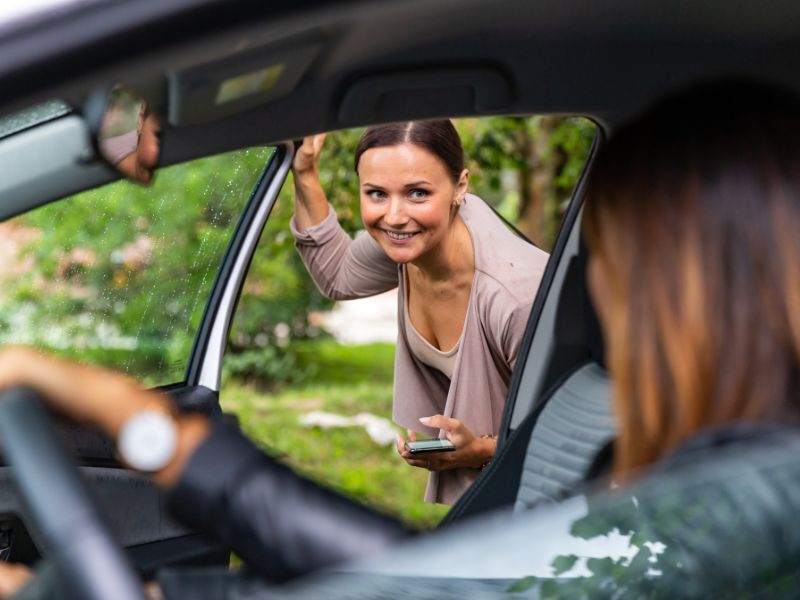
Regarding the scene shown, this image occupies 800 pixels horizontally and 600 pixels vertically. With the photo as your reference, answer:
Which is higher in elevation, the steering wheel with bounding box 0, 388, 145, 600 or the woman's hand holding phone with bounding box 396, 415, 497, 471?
the woman's hand holding phone with bounding box 396, 415, 497, 471

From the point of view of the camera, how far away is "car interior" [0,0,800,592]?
121 centimetres

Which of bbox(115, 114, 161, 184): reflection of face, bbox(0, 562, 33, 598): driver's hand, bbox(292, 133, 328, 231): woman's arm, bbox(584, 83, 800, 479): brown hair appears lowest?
bbox(0, 562, 33, 598): driver's hand

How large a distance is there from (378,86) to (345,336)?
854 cm

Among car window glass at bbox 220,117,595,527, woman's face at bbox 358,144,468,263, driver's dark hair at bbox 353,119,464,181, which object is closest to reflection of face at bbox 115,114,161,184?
driver's dark hair at bbox 353,119,464,181

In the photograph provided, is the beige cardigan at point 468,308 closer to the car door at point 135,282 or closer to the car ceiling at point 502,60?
the car door at point 135,282

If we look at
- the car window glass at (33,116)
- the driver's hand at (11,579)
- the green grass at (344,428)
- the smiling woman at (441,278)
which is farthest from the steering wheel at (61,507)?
the green grass at (344,428)

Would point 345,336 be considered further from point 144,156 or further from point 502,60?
point 144,156

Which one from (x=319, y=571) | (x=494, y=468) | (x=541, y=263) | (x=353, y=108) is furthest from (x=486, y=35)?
(x=319, y=571)

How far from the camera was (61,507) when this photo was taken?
1279 millimetres

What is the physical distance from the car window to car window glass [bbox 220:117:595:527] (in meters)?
0.38

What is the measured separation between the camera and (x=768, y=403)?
4.34 feet

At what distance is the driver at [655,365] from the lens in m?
1.27

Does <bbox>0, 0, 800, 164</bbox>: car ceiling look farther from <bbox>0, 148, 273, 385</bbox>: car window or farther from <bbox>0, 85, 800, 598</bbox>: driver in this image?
<bbox>0, 85, 800, 598</bbox>: driver

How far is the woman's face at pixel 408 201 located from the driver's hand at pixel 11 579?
1.66 meters
